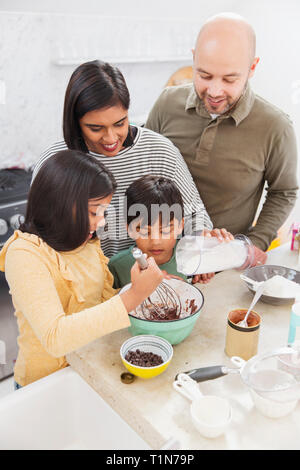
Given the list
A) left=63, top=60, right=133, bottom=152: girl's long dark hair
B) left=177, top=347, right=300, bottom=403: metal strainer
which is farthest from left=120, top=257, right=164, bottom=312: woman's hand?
left=63, top=60, right=133, bottom=152: girl's long dark hair

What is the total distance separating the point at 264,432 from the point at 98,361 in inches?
17.2

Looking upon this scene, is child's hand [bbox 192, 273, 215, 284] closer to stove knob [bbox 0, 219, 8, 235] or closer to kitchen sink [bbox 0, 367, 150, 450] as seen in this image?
kitchen sink [bbox 0, 367, 150, 450]

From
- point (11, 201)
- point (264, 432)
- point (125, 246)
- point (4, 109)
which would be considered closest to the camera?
point (264, 432)

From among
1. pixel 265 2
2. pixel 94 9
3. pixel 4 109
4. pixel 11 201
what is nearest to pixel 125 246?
pixel 11 201

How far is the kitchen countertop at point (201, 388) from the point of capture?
2.97 ft

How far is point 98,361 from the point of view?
1.12 m

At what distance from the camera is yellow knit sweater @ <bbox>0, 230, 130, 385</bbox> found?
3.38 ft

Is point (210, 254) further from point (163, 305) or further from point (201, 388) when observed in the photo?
point (201, 388)

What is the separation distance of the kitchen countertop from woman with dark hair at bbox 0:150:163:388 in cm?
12

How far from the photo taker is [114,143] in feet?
4.66

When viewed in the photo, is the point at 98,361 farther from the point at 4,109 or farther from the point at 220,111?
the point at 4,109

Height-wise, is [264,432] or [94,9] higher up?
[94,9]
